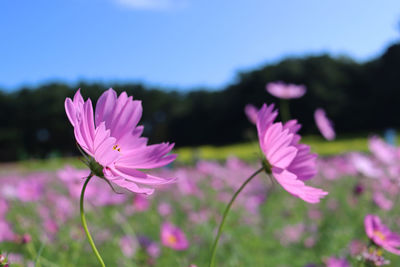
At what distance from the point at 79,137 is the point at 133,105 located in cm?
10

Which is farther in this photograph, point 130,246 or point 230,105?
point 230,105

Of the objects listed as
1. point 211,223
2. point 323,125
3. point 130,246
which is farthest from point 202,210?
point 323,125

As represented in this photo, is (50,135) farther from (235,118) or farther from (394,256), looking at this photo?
(394,256)

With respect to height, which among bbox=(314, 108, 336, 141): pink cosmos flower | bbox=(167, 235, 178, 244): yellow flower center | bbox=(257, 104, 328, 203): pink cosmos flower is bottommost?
bbox=(167, 235, 178, 244): yellow flower center

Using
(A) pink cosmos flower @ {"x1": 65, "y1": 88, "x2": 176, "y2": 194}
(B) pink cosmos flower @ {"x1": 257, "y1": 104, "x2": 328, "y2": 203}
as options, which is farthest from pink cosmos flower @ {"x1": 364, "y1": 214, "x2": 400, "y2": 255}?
(A) pink cosmos flower @ {"x1": 65, "y1": 88, "x2": 176, "y2": 194}

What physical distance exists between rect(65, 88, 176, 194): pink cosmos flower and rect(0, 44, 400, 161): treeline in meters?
19.1

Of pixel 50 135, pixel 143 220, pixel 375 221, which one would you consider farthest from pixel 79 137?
pixel 50 135

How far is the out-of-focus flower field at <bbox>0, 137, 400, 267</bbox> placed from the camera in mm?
1636

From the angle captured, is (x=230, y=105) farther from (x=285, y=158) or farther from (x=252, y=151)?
(x=285, y=158)

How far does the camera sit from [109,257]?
2260mm

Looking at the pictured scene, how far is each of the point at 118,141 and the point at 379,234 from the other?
57cm

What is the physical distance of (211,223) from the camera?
2.66 meters

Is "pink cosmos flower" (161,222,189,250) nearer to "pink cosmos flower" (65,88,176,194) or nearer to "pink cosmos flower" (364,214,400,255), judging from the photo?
"pink cosmos flower" (364,214,400,255)

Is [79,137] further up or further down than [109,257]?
further up
